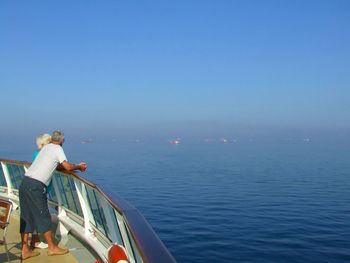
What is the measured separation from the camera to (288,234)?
18.3 m

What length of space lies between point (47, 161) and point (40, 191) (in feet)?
1.38

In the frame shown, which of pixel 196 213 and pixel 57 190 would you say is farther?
pixel 196 213

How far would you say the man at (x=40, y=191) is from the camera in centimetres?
486

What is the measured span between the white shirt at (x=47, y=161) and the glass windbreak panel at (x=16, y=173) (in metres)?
2.88

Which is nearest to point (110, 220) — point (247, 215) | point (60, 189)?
point (60, 189)

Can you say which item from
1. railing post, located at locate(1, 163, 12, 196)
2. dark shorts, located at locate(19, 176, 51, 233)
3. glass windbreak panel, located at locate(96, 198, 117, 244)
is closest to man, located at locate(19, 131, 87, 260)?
dark shorts, located at locate(19, 176, 51, 233)

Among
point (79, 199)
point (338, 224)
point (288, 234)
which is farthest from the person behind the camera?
point (338, 224)

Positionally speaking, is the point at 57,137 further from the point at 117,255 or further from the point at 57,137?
the point at 117,255

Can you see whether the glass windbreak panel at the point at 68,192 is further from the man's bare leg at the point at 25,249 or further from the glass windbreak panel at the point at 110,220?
the glass windbreak panel at the point at 110,220

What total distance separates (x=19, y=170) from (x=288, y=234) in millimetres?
14244

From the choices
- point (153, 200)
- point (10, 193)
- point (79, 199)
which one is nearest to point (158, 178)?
point (153, 200)

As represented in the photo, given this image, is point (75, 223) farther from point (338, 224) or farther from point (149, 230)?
point (338, 224)

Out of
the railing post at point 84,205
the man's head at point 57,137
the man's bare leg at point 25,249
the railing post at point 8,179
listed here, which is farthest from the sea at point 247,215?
the railing post at point 8,179

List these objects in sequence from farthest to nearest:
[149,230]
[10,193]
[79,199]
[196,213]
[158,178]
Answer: [158,178] < [196,213] < [10,193] < [79,199] < [149,230]
